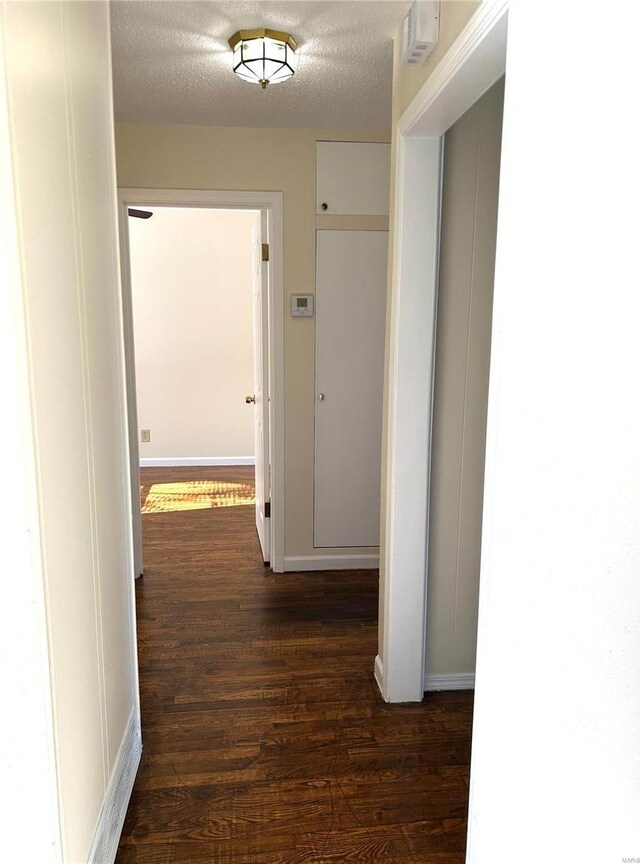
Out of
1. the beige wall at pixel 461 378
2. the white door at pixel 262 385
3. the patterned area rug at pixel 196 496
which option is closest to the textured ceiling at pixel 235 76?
the beige wall at pixel 461 378

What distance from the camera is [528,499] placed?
1.20m

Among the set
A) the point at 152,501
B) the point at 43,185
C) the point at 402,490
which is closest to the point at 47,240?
the point at 43,185

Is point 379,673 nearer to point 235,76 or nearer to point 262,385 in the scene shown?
point 262,385

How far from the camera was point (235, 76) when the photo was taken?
2670 millimetres

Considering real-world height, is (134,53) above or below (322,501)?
above

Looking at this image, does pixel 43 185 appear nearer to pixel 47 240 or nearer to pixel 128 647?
pixel 47 240

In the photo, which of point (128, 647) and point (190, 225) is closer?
point (128, 647)

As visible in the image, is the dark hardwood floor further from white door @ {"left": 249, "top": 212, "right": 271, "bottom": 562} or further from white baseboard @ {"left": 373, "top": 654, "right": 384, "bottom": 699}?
white door @ {"left": 249, "top": 212, "right": 271, "bottom": 562}

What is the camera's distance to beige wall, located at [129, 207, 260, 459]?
→ 622cm

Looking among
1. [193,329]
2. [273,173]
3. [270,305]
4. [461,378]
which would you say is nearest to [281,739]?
[461,378]

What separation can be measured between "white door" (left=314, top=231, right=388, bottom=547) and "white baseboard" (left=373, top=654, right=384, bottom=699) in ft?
3.99

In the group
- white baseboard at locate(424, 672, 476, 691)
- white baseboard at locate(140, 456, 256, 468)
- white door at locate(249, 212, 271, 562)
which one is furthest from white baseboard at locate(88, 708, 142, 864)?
white baseboard at locate(140, 456, 256, 468)

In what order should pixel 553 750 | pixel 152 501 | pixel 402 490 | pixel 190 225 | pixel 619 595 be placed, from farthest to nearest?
pixel 190 225
pixel 152 501
pixel 402 490
pixel 553 750
pixel 619 595

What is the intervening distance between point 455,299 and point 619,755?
1675 millimetres
